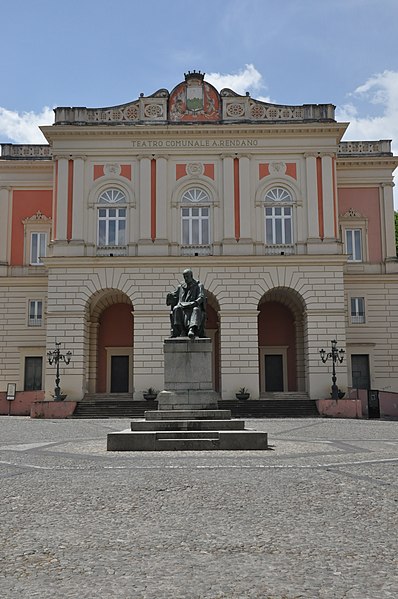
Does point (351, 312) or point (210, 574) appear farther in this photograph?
point (351, 312)

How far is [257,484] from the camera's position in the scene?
27.9 feet

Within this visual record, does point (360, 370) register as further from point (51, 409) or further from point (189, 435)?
point (189, 435)

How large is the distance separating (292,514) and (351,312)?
28.1 m

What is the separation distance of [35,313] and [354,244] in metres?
16.9

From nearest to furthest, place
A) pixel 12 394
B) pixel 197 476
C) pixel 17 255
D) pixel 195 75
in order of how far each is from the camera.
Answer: pixel 197 476 < pixel 12 394 < pixel 195 75 < pixel 17 255

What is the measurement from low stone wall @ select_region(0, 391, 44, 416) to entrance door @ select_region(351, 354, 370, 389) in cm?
1522

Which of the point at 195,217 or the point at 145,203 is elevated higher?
the point at 145,203

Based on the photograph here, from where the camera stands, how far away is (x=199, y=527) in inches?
245

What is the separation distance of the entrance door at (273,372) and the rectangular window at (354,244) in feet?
21.3

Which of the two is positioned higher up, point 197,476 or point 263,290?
point 263,290

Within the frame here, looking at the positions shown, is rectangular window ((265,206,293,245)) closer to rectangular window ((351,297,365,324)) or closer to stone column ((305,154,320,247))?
stone column ((305,154,320,247))

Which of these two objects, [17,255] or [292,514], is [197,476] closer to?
[292,514]

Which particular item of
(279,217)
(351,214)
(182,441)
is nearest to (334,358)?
(279,217)

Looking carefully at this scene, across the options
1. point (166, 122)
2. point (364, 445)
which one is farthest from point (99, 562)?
point (166, 122)
